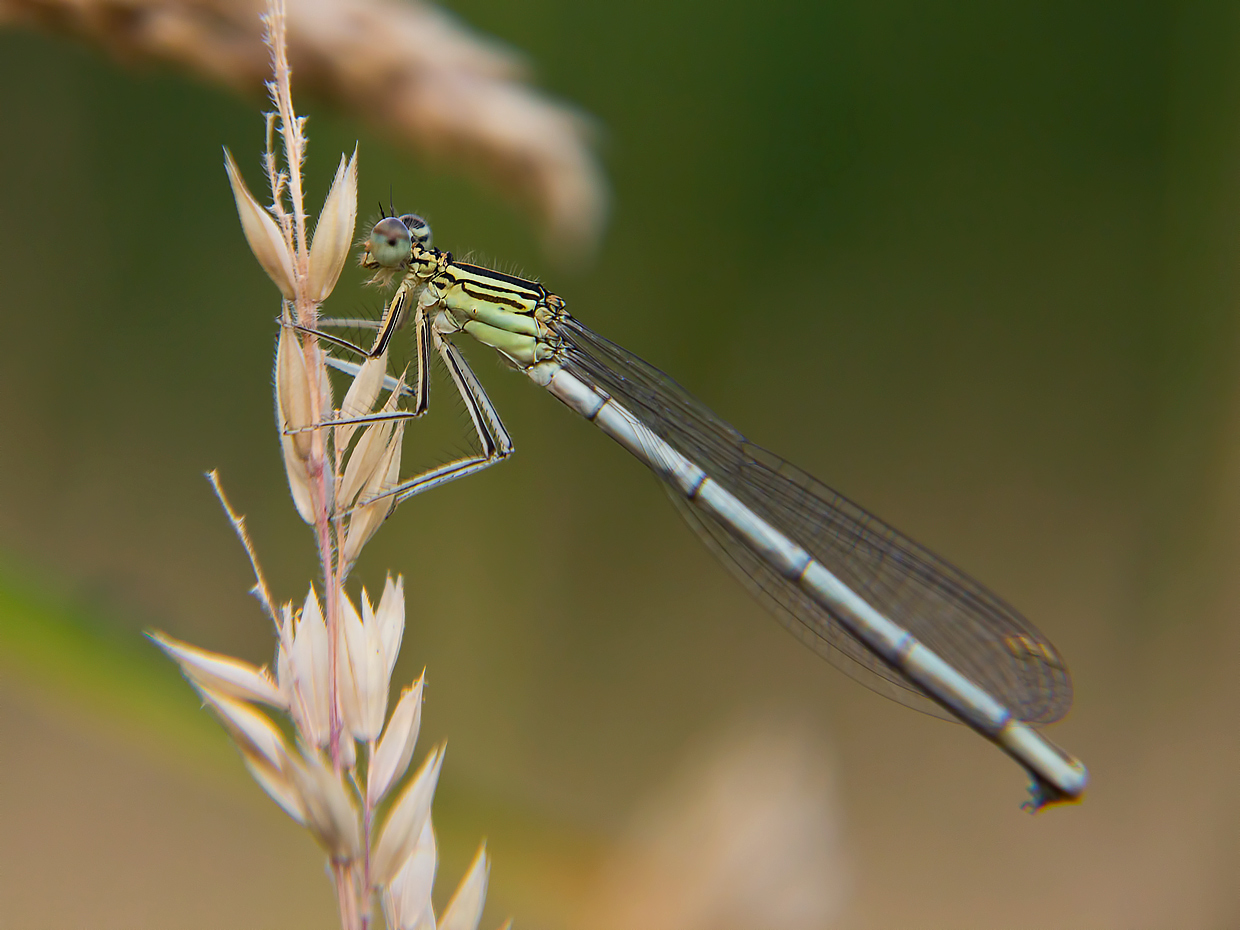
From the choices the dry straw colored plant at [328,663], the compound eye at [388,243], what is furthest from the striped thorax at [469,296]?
the dry straw colored plant at [328,663]

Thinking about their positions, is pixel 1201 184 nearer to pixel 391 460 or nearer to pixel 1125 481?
pixel 1125 481

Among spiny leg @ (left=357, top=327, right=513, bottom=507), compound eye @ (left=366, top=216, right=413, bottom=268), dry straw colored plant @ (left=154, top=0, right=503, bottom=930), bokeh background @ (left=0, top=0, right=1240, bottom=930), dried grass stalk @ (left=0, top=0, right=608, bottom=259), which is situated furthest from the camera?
bokeh background @ (left=0, top=0, right=1240, bottom=930)

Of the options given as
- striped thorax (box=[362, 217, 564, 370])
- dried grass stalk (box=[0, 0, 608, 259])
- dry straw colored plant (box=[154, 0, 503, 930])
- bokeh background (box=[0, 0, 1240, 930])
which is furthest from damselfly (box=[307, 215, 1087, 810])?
dry straw colored plant (box=[154, 0, 503, 930])

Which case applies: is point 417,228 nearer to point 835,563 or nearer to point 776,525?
point 776,525

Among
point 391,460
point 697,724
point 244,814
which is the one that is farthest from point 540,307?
point 697,724

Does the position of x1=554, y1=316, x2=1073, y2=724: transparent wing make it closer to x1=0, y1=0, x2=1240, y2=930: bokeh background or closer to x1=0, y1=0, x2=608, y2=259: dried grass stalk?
x1=0, y1=0, x2=1240, y2=930: bokeh background

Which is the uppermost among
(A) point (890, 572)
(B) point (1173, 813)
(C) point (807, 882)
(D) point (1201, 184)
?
(D) point (1201, 184)

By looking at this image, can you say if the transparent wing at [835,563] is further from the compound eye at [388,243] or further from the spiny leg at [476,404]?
the compound eye at [388,243]
